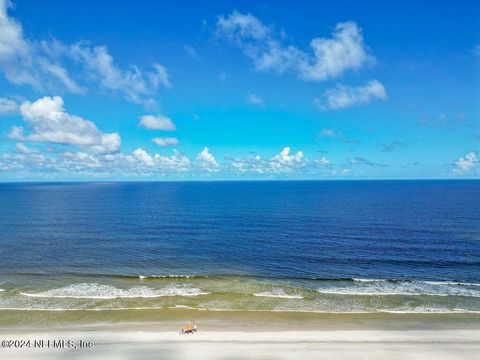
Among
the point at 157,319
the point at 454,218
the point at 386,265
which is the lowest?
the point at 157,319

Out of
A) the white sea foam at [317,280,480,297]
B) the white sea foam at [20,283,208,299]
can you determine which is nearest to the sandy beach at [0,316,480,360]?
the white sea foam at [317,280,480,297]

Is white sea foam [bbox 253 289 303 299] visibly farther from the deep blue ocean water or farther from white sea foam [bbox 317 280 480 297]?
white sea foam [bbox 317 280 480 297]

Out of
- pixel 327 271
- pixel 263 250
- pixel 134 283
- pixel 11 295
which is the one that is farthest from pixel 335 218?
pixel 11 295

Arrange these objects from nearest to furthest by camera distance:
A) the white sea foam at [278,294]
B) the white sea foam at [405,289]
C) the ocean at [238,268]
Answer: the ocean at [238,268] < the white sea foam at [278,294] < the white sea foam at [405,289]

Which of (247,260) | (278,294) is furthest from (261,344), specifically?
(247,260)

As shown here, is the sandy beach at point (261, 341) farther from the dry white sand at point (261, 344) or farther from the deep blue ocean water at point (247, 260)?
the deep blue ocean water at point (247, 260)

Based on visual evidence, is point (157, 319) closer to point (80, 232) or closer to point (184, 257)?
point (184, 257)

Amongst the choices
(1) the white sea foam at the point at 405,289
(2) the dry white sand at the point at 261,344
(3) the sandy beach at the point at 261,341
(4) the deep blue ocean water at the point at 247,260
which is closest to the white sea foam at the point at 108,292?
(4) the deep blue ocean water at the point at 247,260
